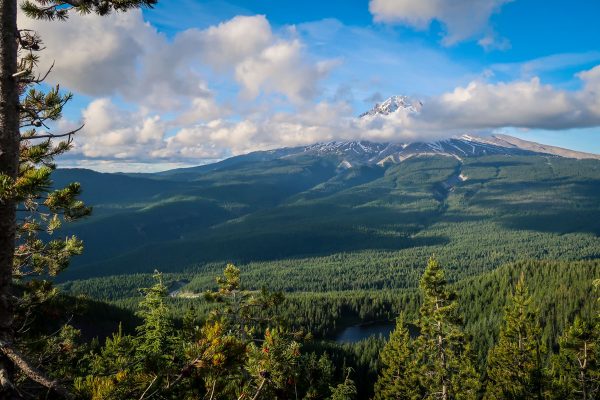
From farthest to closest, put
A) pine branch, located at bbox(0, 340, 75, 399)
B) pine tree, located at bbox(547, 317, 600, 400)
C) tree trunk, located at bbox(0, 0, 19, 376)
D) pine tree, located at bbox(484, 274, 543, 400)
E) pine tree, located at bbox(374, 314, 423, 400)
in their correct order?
1. pine tree, located at bbox(374, 314, 423, 400)
2. pine tree, located at bbox(484, 274, 543, 400)
3. pine tree, located at bbox(547, 317, 600, 400)
4. tree trunk, located at bbox(0, 0, 19, 376)
5. pine branch, located at bbox(0, 340, 75, 399)

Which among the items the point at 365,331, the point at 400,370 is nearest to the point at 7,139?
the point at 400,370

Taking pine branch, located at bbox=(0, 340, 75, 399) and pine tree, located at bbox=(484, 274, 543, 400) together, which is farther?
pine tree, located at bbox=(484, 274, 543, 400)

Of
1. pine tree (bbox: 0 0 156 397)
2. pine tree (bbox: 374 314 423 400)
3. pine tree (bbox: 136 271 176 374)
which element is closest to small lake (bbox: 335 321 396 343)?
pine tree (bbox: 374 314 423 400)

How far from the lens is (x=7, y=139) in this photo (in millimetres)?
7762

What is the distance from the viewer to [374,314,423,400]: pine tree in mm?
43719

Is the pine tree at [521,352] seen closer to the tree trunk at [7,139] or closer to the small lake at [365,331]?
the tree trunk at [7,139]

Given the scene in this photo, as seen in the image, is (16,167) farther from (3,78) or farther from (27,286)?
(27,286)

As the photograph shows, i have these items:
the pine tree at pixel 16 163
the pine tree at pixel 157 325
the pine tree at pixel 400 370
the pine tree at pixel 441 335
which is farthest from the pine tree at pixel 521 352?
the pine tree at pixel 16 163

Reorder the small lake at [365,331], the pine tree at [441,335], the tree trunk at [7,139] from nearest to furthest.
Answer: the tree trunk at [7,139] → the pine tree at [441,335] → the small lake at [365,331]

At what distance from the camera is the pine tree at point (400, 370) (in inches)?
1721

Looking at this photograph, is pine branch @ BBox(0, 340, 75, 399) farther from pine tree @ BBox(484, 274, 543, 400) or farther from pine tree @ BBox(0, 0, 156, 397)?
pine tree @ BBox(484, 274, 543, 400)

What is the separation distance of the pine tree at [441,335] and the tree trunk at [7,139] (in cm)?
2979

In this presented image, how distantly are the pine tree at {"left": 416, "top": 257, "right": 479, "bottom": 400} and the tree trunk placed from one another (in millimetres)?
29792

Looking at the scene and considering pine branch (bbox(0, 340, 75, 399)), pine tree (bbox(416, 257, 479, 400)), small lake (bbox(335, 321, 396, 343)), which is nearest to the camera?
pine branch (bbox(0, 340, 75, 399))
